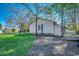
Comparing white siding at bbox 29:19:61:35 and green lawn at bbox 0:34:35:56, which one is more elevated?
white siding at bbox 29:19:61:35

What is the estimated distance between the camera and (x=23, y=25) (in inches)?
87.2

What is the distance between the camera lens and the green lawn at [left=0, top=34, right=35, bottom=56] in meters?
2.20

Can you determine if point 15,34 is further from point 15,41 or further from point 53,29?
point 53,29

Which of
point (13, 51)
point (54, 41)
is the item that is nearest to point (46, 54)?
point (54, 41)

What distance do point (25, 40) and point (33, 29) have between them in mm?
133

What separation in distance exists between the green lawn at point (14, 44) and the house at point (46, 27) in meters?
0.10

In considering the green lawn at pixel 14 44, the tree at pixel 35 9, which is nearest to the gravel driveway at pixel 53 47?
the green lawn at pixel 14 44

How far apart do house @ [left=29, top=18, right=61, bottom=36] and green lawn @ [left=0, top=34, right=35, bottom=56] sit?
0.10m

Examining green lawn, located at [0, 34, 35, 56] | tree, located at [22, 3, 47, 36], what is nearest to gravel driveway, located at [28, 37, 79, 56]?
green lawn, located at [0, 34, 35, 56]

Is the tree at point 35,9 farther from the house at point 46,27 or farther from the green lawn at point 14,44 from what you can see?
the green lawn at point 14,44

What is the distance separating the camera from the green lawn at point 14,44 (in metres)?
2.20

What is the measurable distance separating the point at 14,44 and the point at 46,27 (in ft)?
1.16

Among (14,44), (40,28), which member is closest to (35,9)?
(40,28)

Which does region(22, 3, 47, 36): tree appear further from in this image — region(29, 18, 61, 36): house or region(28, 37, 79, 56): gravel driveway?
region(28, 37, 79, 56): gravel driveway
